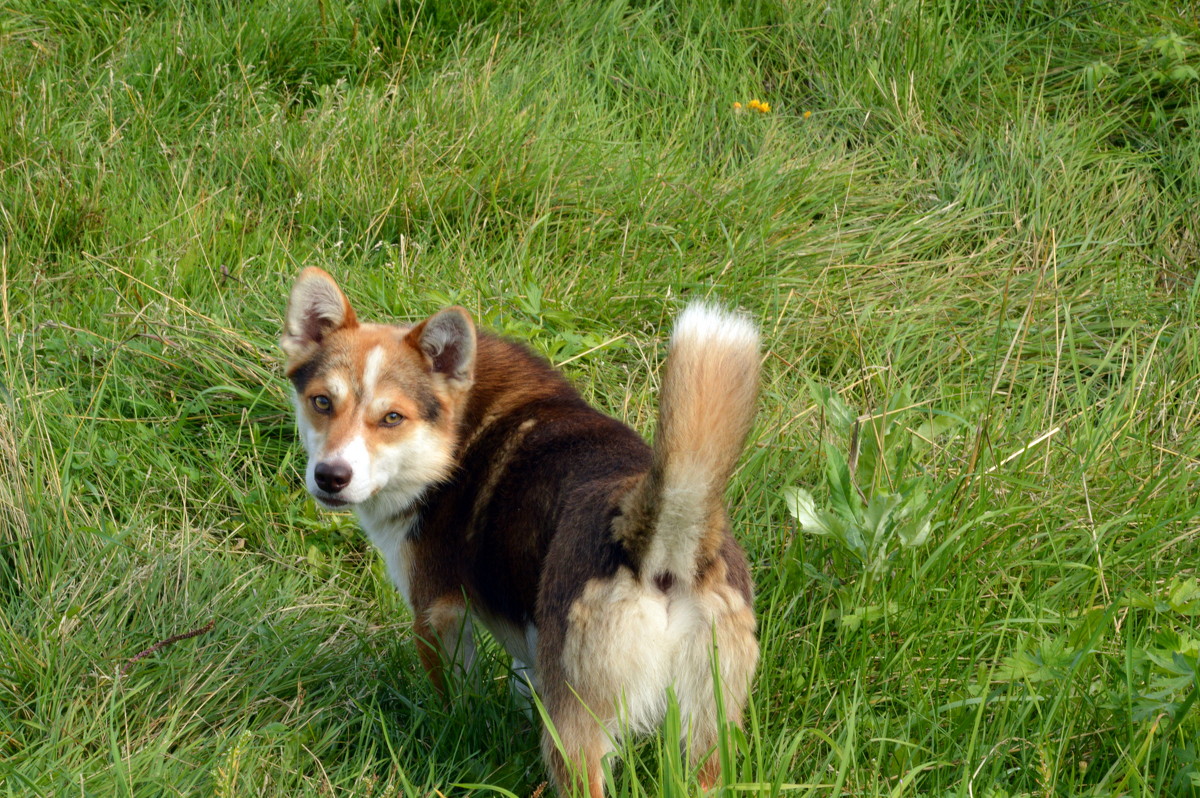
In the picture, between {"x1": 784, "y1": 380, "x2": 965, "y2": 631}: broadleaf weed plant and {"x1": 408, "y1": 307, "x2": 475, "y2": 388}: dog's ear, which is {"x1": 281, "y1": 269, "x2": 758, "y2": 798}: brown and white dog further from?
{"x1": 784, "y1": 380, "x2": 965, "y2": 631}: broadleaf weed plant

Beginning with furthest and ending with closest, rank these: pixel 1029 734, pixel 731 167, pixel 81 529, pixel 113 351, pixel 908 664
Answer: pixel 731 167, pixel 113 351, pixel 81 529, pixel 908 664, pixel 1029 734

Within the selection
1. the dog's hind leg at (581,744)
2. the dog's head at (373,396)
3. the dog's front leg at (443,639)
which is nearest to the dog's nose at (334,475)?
the dog's head at (373,396)

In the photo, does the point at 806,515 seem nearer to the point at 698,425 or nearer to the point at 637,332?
the point at 698,425

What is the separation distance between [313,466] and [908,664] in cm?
167

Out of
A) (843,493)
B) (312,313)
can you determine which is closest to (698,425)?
(843,493)

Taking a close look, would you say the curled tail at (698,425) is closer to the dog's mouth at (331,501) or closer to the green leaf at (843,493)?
the green leaf at (843,493)

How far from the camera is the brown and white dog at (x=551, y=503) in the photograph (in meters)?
2.31

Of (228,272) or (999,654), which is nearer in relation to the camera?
(999,654)

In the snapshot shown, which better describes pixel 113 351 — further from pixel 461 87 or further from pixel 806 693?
pixel 806 693

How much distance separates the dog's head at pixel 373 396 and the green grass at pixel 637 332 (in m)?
0.55

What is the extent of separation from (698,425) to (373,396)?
129cm

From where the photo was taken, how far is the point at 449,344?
330cm

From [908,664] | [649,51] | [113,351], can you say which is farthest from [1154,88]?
[113,351]

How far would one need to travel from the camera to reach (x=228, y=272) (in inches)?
181
